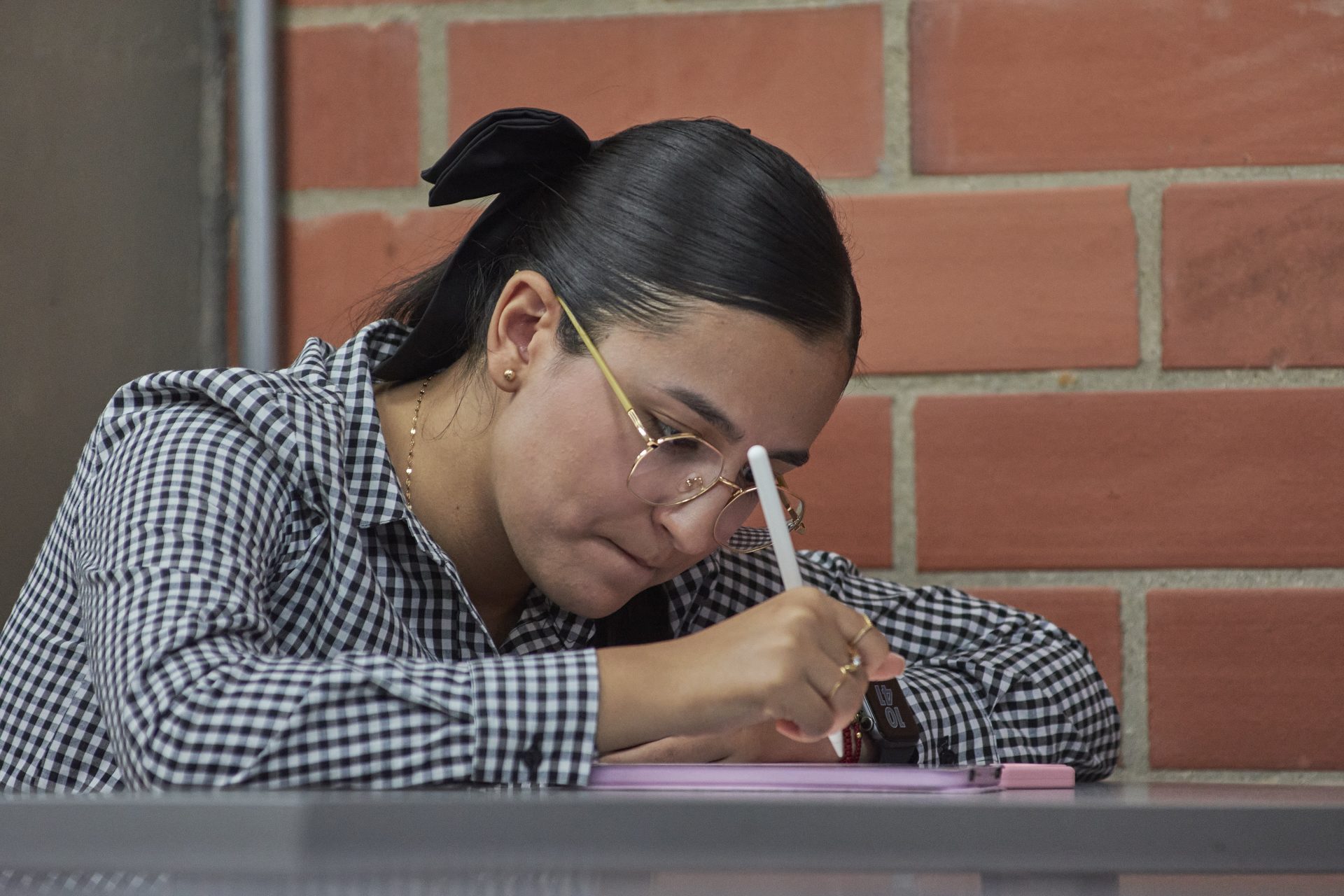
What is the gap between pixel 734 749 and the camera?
1.08 metres

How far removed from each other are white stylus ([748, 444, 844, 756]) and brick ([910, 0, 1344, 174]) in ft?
2.18

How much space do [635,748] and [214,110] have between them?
111 cm

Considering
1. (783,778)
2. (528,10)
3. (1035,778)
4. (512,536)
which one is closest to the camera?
(783,778)

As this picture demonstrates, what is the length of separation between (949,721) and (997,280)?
1.69 feet

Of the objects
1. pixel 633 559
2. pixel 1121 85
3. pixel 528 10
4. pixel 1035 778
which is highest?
pixel 528 10

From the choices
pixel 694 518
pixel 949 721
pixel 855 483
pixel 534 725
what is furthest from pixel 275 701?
pixel 855 483

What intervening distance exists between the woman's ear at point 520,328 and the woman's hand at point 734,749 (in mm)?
351

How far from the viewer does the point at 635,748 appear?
979 millimetres

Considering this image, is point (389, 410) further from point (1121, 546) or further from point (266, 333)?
point (1121, 546)

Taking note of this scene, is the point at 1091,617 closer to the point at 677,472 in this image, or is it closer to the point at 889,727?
the point at 889,727

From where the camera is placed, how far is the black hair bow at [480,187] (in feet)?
4.04

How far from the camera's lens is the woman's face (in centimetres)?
110

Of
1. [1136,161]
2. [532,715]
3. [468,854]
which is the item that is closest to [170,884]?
[468,854]

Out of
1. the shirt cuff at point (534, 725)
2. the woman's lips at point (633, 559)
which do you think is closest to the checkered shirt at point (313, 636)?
the shirt cuff at point (534, 725)
